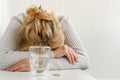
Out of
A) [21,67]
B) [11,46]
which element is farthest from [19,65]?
[11,46]

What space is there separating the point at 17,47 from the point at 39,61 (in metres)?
0.47

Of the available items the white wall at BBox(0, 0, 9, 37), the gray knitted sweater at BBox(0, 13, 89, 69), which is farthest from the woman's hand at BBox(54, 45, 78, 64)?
the white wall at BBox(0, 0, 9, 37)

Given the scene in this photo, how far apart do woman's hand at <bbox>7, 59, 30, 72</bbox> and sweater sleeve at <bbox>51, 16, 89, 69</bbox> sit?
0.13 m

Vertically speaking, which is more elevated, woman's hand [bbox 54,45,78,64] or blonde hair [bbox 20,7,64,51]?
blonde hair [bbox 20,7,64,51]

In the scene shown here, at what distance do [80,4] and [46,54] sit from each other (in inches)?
50.7

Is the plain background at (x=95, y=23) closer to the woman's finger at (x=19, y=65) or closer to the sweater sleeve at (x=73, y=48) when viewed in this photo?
the sweater sleeve at (x=73, y=48)

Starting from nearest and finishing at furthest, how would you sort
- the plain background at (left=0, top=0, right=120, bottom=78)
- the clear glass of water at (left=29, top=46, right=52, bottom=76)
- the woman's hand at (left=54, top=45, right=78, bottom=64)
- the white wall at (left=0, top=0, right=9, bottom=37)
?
the clear glass of water at (left=29, top=46, right=52, bottom=76), the woman's hand at (left=54, top=45, right=78, bottom=64), the white wall at (left=0, top=0, right=9, bottom=37), the plain background at (left=0, top=0, right=120, bottom=78)

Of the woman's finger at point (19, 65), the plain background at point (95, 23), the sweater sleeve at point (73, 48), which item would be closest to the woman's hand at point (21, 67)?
the woman's finger at point (19, 65)

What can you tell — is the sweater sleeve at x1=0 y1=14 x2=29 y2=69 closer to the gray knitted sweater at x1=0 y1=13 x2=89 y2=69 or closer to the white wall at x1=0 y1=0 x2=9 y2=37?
the gray knitted sweater at x1=0 y1=13 x2=89 y2=69

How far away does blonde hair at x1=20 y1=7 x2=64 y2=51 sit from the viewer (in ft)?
4.06

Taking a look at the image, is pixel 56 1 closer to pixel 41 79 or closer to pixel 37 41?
pixel 37 41

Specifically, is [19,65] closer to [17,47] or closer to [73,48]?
[17,47]

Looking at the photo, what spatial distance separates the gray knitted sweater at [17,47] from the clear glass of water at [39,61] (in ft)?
0.70

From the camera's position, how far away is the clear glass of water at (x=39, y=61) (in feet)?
3.18
